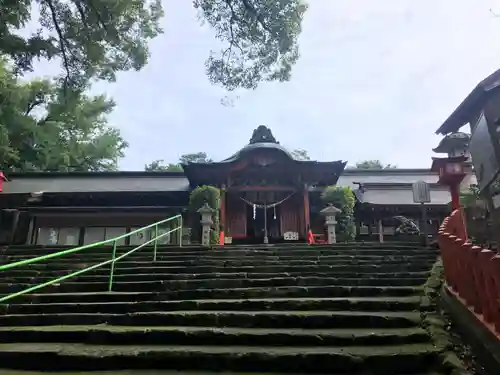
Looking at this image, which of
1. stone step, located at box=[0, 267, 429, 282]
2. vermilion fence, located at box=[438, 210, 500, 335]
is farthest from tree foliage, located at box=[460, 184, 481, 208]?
vermilion fence, located at box=[438, 210, 500, 335]

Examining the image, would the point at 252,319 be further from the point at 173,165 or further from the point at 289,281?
the point at 173,165

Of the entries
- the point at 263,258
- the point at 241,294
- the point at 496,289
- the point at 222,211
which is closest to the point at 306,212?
the point at 222,211

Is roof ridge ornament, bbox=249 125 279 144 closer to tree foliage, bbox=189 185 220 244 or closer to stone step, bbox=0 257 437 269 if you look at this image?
tree foliage, bbox=189 185 220 244

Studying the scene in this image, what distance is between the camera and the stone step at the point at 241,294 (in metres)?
5.78

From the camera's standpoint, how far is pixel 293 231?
15922 millimetres

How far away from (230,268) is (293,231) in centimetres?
873

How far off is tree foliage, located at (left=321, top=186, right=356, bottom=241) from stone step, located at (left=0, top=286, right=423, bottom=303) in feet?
25.0

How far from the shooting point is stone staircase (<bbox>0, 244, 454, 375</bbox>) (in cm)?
369

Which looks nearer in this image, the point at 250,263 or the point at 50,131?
the point at 250,263

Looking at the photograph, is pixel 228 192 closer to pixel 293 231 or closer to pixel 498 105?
pixel 293 231

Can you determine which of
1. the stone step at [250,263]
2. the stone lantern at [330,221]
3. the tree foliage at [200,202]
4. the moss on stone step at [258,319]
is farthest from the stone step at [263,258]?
the tree foliage at [200,202]

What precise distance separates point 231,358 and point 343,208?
35.9 feet

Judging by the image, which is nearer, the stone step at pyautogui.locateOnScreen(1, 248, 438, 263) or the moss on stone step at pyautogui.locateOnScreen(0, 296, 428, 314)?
the moss on stone step at pyautogui.locateOnScreen(0, 296, 428, 314)

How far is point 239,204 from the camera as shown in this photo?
16406 millimetres
